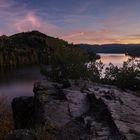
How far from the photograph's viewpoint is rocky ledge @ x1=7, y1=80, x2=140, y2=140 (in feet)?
48.4

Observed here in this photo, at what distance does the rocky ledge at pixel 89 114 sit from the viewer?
1475 cm

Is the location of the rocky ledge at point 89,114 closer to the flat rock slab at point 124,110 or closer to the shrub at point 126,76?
the flat rock slab at point 124,110

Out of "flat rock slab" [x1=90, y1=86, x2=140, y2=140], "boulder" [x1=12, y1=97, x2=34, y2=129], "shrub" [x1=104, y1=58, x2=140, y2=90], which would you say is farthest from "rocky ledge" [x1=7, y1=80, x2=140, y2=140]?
"shrub" [x1=104, y1=58, x2=140, y2=90]

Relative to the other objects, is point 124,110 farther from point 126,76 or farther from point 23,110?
point 23,110

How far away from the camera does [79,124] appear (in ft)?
54.0

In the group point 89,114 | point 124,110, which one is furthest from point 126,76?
point 89,114

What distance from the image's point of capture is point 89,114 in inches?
706

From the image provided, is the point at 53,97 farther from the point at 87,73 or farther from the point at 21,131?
the point at 87,73

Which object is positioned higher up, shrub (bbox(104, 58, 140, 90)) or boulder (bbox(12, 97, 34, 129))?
shrub (bbox(104, 58, 140, 90))

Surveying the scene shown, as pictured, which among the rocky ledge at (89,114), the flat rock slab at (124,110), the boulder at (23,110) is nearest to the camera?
the flat rock slab at (124,110)

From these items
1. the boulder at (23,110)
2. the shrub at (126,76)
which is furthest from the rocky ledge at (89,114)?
the shrub at (126,76)

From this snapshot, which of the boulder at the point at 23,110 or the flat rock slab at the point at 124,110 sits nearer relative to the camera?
the flat rock slab at the point at 124,110

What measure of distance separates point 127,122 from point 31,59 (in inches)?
6737

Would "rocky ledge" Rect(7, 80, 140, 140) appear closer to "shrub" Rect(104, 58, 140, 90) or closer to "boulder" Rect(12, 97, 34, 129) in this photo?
"boulder" Rect(12, 97, 34, 129)
